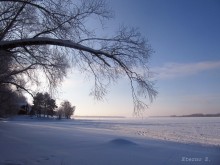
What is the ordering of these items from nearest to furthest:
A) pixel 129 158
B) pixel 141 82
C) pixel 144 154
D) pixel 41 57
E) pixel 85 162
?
1. pixel 141 82
2. pixel 41 57
3. pixel 85 162
4. pixel 129 158
5. pixel 144 154

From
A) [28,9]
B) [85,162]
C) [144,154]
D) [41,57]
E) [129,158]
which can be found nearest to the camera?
[28,9]

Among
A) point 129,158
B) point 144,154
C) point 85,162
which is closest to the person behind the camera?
point 85,162

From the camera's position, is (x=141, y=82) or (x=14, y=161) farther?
(x=14, y=161)

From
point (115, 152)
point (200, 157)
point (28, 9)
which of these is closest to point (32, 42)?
point (28, 9)

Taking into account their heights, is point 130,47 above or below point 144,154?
above

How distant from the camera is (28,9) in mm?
10383

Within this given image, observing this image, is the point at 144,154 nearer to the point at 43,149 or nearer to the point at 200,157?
the point at 200,157

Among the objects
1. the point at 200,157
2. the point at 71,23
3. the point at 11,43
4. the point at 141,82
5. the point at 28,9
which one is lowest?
the point at 200,157

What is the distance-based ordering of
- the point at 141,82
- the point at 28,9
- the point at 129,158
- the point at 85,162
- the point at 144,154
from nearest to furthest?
the point at 141,82 < the point at 28,9 < the point at 85,162 < the point at 129,158 < the point at 144,154

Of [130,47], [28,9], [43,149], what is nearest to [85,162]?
[43,149]

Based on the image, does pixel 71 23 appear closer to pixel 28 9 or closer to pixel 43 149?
pixel 28 9

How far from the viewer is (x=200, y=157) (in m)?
15.7

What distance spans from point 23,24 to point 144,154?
8783 mm

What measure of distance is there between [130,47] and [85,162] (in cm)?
550
